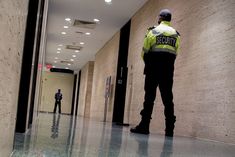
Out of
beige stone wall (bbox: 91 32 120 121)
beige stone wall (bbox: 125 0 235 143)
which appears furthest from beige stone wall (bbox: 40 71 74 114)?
beige stone wall (bbox: 125 0 235 143)

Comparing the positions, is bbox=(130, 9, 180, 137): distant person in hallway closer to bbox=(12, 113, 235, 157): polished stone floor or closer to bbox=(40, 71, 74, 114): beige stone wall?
bbox=(12, 113, 235, 157): polished stone floor

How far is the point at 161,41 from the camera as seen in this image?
4969mm

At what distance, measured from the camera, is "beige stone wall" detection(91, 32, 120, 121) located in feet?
46.6

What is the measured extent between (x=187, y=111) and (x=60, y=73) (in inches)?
1087

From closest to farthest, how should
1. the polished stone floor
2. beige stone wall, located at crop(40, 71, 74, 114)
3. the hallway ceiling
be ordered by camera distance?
the polished stone floor, the hallway ceiling, beige stone wall, located at crop(40, 71, 74, 114)

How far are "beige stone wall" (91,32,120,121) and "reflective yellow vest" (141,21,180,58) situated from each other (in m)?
8.52

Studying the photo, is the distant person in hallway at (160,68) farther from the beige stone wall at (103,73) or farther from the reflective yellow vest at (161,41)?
the beige stone wall at (103,73)

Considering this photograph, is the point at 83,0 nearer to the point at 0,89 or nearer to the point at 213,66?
the point at 213,66

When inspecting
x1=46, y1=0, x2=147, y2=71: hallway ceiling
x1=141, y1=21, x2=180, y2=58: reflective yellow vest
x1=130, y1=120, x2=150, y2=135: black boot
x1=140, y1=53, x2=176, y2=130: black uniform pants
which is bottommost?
x1=130, y1=120, x2=150, y2=135: black boot

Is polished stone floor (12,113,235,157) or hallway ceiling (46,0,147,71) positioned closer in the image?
polished stone floor (12,113,235,157)

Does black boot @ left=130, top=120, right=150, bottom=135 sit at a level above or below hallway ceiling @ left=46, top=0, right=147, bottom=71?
below

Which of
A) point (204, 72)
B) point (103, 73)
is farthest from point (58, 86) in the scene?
point (204, 72)

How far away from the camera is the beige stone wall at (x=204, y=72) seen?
539cm

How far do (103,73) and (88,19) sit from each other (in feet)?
14.6
